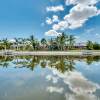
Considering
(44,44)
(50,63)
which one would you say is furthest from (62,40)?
(50,63)

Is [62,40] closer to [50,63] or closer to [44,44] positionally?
[44,44]

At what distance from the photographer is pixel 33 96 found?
859 centimetres

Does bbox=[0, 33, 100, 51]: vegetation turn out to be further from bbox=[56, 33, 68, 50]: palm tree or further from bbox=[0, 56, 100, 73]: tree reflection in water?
bbox=[0, 56, 100, 73]: tree reflection in water

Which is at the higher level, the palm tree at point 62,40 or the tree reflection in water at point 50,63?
the palm tree at point 62,40

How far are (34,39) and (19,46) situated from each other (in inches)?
274

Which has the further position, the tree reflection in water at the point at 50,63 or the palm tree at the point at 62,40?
the palm tree at the point at 62,40

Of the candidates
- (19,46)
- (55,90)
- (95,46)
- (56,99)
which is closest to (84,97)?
(56,99)

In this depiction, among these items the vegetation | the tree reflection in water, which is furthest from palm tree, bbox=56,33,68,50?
the tree reflection in water

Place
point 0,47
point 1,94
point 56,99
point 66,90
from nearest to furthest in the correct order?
point 56,99, point 1,94, point 66,90, point 0,47

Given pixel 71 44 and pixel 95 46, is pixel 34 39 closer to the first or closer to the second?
pixel 71 44

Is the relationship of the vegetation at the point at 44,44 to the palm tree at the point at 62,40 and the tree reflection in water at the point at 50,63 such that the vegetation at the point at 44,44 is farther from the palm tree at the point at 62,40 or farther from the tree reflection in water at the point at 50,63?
the tree reflection in water at the point at 50,63

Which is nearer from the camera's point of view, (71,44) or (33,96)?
(33,96)

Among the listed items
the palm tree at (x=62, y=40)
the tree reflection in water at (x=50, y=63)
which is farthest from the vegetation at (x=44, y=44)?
the tree reflection in water at (x=50, y=63)

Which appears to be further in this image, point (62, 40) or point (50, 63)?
point (62, 40)
